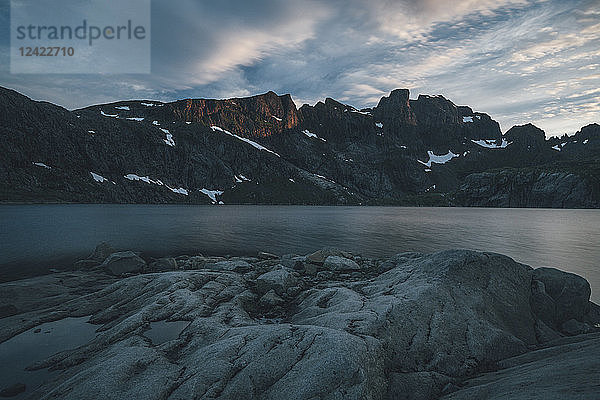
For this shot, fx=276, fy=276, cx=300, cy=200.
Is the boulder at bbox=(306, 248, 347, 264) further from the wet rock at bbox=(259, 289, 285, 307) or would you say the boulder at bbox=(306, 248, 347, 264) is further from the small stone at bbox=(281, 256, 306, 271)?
the wet rock at bbox=(259, 289, 285, 307)

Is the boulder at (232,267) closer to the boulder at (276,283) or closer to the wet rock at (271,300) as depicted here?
the boulder at (276,283)

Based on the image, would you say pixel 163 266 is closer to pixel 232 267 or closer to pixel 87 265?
pixel 87 265

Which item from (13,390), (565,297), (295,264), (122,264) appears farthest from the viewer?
(122,264)

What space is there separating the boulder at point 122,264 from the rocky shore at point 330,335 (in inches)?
215

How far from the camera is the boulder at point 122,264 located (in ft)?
90.9

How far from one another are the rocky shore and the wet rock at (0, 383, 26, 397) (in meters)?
0.04

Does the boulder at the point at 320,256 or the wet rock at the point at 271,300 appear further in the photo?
the boulder at the point at 320,256

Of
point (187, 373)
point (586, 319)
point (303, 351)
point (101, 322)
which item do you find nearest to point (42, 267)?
point (101, 322)

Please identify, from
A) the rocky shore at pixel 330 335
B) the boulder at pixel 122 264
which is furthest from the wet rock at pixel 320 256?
the boulder at pixel 122 264

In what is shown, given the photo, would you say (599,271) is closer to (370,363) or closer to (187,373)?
(370,363)

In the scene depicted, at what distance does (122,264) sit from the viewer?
93.4 ft

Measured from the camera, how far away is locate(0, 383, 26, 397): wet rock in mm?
10698

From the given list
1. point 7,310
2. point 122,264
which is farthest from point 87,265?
point 7,310

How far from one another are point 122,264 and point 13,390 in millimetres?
18954
